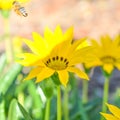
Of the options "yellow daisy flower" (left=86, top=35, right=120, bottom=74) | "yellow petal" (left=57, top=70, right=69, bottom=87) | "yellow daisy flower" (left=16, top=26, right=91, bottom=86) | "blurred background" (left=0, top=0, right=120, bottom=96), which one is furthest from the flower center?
"blurred background" (left=0, top=0, right=120, bottom=96)

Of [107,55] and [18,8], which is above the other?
[18,8]

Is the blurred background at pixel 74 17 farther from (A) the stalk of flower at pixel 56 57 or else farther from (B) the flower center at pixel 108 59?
(A) the stalk of flower at pixel 56 57

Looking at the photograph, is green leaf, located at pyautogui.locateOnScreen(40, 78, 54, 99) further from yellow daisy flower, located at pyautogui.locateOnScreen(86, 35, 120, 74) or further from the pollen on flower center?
yellow daisy flower, located at pyautogui.locateOnScreen(86, 35, 120, 74)

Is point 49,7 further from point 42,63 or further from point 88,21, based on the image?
point 42,63

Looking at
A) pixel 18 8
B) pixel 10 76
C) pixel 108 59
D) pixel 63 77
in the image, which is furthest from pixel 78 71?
pixel 10 76

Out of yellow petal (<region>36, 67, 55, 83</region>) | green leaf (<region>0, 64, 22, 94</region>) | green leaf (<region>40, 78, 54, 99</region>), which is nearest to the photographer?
yellow petal (<region>36, 67, 55, 83</region>)

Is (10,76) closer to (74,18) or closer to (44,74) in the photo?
(44,74)
